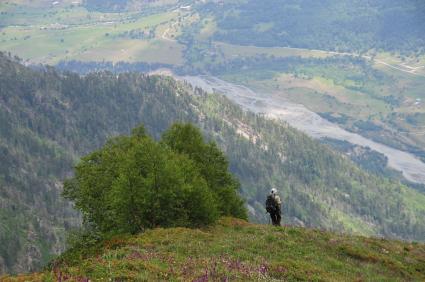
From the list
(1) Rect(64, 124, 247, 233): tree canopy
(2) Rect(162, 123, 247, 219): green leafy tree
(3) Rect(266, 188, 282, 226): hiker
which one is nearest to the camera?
(1) Rect(64, 124, 247, 233): tree canopy

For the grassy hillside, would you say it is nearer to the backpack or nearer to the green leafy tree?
the backpack

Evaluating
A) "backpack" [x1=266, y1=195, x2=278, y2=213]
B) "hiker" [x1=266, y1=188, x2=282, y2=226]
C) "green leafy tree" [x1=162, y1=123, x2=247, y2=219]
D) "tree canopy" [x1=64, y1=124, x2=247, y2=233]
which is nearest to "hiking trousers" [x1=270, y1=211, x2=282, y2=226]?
"hiker" [x1=266, y1=188, x2=282, y2=226]

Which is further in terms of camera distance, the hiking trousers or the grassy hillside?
the hiking trousers

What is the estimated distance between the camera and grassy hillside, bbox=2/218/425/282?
31.5m

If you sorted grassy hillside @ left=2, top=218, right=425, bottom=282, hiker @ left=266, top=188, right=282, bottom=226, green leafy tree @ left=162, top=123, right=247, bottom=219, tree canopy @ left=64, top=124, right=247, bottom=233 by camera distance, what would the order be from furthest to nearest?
green leafy tree @ left=162, top=123, right=247, bottom=219 → hiker @ left=266, top=188, right=282, bottom=226 → tree canopy @ left=64, top=124, right=247, bottom=233 → grassy hillside @ left=2, top=218, right=425, bottom=282

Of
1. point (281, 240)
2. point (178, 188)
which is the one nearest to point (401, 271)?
point (281, 240)

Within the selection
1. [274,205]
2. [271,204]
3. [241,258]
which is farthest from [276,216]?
[241,258]

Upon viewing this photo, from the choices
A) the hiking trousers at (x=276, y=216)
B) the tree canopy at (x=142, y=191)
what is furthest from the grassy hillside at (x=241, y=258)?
the tree canopy at (x=142, y=191)

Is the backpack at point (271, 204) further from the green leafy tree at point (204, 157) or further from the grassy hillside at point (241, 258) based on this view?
the green leafy tree at point (204, 157)

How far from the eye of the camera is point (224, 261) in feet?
119

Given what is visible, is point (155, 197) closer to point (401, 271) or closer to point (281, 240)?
point (281, 240)

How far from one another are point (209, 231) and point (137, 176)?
10475mm

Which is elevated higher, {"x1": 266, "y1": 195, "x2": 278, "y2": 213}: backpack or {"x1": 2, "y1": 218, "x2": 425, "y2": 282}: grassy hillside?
{"x1": 2, "y1": 218, "x2": 425, "y2": 282}: grassy hillside

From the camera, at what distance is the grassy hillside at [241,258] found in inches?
1242
